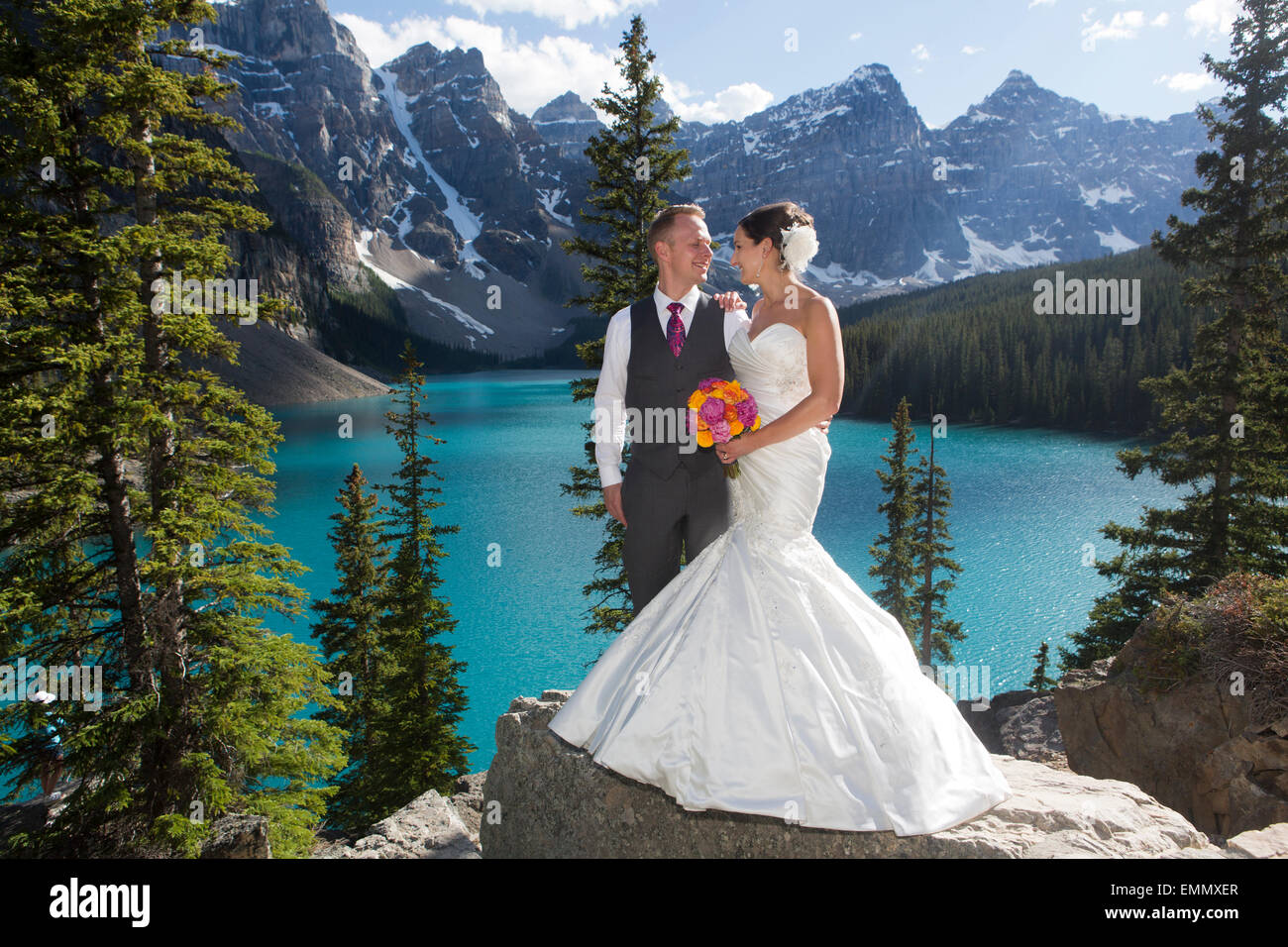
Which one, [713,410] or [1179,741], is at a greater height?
[713,410]

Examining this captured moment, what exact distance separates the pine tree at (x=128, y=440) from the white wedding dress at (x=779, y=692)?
377 inches

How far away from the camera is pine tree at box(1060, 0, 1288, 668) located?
15.9m

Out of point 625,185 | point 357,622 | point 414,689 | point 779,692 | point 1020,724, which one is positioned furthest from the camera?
point 357,622

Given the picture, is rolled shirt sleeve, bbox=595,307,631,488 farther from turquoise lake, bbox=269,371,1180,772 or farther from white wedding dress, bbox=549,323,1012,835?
turquoise lake, bbox=269,371,1180,772

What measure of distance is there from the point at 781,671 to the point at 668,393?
178cm

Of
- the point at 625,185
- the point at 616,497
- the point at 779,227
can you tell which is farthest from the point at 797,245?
the point at 625,185

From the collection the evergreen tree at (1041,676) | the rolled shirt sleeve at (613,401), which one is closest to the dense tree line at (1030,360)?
the evergreen tree at (1041,676)

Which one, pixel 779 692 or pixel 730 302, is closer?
pixel 779 692

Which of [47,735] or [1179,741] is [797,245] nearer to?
[1179,741]

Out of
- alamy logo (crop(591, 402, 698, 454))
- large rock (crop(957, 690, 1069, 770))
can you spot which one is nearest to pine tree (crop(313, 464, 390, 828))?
large rock (crop(957, 690, 1069, 770))

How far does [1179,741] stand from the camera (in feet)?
29.5
